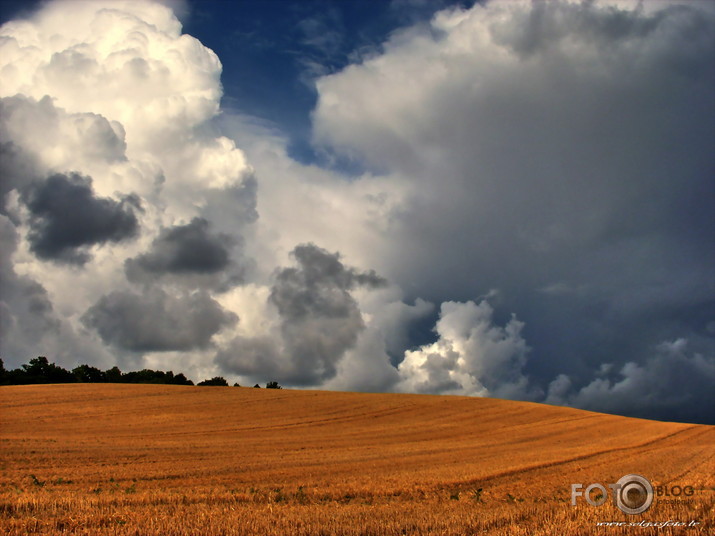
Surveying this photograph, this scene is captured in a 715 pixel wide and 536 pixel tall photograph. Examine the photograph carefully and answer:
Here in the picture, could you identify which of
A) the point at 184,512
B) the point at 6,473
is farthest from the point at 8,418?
the point at 184,512

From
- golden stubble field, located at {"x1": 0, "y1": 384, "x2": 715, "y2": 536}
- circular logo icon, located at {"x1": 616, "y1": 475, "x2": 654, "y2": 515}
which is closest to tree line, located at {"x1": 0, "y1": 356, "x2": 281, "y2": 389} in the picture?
golden stubble field, located at {"x1": 0, "y1": 384, "x2": 715, "y2": 536}

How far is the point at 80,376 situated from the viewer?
126 m

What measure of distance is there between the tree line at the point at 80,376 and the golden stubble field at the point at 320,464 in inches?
1740

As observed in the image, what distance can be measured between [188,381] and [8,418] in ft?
287

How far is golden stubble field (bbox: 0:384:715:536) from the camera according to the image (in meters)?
12.8

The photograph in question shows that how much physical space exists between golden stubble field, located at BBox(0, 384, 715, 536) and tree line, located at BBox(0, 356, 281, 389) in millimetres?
44186

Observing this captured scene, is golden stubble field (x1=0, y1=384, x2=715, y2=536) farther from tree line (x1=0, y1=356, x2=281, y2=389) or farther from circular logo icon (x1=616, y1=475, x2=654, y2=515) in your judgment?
tree line (x1=0, y1=356, x2=281, y2=389)

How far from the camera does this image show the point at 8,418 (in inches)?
2093

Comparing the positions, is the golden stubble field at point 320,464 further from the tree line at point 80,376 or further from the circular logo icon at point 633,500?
the tree line at point 80,376

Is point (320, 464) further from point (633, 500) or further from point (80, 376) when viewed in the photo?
point (80, 376)

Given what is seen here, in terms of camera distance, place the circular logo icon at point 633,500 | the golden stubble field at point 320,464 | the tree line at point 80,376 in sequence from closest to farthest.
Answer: the golden stubble field at point 320,464
the circular logo icon at point 633,500
the tree line at point 80,376

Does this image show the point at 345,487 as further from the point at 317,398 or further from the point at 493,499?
the point at 317,398

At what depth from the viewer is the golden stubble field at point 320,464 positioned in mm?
12797

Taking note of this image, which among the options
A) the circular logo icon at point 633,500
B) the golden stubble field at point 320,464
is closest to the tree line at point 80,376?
the golden stubble field at point 320,464
